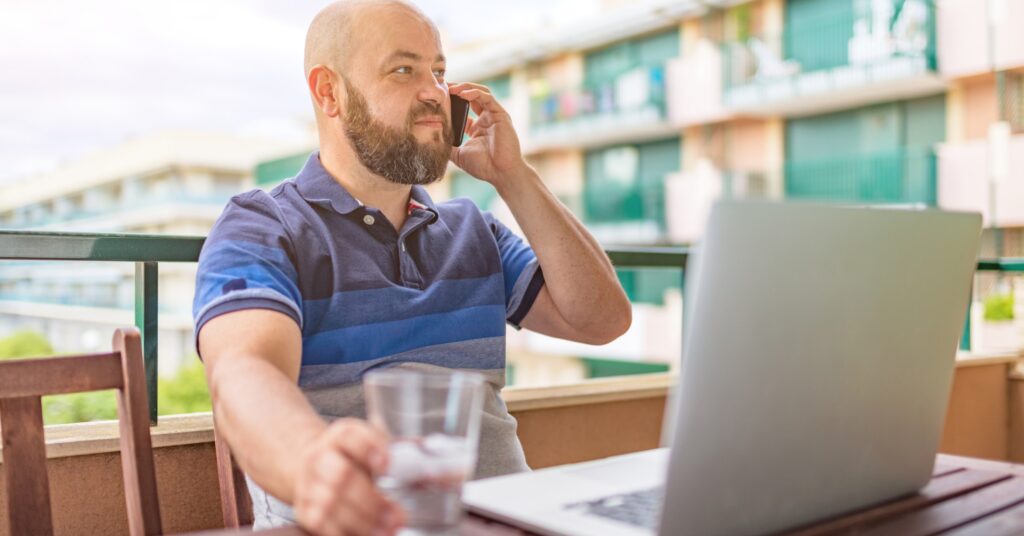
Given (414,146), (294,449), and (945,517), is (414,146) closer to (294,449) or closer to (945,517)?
(294,449)

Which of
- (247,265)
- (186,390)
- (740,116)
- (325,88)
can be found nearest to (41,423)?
(247,265)

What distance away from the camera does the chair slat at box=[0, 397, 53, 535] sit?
0.98m

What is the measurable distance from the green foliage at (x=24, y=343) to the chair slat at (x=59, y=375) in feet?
76.9

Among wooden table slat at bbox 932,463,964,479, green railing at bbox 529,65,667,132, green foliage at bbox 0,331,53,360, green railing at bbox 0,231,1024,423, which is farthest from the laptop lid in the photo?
green foliage at bbox 0,331,53,360

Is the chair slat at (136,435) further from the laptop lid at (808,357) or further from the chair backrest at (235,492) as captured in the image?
the laptop lid at (808,357)

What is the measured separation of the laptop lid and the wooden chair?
0.63m

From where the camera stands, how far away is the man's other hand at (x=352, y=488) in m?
0.61

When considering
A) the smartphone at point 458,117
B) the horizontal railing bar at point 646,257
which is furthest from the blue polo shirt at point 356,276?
the horizontal railing bar at point 646,257

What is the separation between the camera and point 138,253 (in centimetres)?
156

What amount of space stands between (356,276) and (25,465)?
0.51m

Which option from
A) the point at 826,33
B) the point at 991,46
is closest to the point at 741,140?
the point at 826,33

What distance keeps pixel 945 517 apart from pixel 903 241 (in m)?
0.29

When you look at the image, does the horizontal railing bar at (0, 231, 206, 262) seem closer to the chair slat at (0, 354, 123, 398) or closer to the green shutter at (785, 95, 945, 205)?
the chair slat at (0, 354, 123, 398)

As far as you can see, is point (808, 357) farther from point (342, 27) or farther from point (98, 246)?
point (98, 246)
